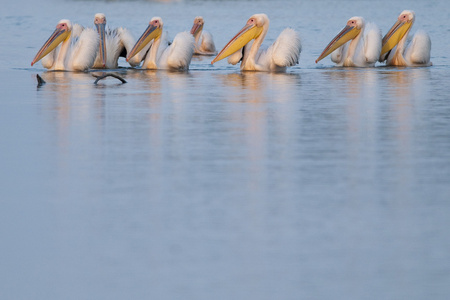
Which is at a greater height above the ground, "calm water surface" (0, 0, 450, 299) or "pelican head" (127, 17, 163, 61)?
"pelican head" (127, 17, 163, 61)

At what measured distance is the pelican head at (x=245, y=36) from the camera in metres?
12.6

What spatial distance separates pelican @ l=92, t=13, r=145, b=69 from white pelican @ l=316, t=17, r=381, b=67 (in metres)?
2.22

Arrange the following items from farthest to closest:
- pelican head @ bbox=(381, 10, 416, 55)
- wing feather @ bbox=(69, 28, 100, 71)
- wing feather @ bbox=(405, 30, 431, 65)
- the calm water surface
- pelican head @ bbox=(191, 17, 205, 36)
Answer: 1. pelican head @ bbox=(191, 17, 205, 36)
2. pelican head @ bbox=(381, 10, 416, 55)
3. wing feather @ bbox=(405, 30, 431, 65)
4. wing feather @ bbox=(69, 28, 100, 71)
5. the calm water surface

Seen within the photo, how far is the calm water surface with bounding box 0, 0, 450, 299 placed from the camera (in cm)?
357

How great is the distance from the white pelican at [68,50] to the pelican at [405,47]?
3.64m

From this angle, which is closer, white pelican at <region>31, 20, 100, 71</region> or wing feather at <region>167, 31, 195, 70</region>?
white pelican at <region>31, 20, 100, 71</region>

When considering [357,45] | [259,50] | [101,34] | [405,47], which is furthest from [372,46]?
[101,34]

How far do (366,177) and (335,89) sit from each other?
4821 mm

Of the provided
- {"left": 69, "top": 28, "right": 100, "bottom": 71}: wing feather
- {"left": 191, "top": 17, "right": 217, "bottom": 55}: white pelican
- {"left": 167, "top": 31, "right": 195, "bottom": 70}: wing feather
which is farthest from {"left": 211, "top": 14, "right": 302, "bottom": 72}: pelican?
{"left": 191, "top": 17, "right": 217, "bottom": 55}: white pelican

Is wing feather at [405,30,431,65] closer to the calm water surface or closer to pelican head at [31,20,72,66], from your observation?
the calm water surface

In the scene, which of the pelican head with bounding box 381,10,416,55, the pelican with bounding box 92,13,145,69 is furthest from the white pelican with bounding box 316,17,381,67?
the pelican with bounding box 92,13,145,69

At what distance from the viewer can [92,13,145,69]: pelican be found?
1288 centimetres

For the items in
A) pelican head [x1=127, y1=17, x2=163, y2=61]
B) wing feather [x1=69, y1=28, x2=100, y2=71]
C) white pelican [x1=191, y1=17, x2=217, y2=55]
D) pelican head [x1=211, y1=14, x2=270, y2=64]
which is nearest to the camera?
wing feather [x1=69, y1=28, x2=100, y2=71]

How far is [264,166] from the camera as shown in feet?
18.3
